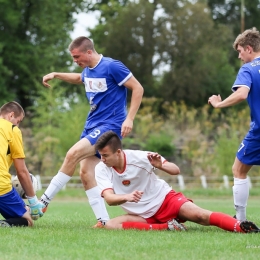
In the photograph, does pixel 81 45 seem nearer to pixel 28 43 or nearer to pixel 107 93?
pixel 107 93

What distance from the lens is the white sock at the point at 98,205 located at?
8.55 m

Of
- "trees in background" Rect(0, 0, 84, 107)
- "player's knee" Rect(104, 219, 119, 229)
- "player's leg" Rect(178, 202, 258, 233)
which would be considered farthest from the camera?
"trees in background" Rect(0, 0, 84, 107)

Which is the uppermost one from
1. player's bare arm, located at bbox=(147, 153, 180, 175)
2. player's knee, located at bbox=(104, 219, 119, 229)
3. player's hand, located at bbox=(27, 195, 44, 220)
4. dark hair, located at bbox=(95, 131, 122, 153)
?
dark hair, located at bbox=(95, 131, 122, 153)

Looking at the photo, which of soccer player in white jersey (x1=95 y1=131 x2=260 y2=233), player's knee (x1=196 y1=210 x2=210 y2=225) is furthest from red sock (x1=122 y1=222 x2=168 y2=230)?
player's knee (x1=196 y1=210 x2=210 y2=225)

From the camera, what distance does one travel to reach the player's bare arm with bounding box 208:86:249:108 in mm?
7176

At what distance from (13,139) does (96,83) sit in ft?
4.67

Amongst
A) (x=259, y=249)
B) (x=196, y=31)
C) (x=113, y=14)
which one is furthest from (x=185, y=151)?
(x=259, y=249)

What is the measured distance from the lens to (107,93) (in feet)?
28.3

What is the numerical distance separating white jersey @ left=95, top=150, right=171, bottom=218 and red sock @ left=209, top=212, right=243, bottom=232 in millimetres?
658

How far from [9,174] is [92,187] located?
1.34m

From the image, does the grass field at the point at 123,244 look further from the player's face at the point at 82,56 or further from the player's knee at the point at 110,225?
the player's face at the point at 82,56

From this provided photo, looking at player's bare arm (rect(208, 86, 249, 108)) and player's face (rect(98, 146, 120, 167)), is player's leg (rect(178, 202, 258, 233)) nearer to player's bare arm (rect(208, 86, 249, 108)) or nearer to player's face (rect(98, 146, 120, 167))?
player's face (rect(98, 146, 120, 167))

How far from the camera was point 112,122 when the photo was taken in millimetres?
8555

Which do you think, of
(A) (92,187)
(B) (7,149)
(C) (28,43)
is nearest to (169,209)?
(A) (92,187)
